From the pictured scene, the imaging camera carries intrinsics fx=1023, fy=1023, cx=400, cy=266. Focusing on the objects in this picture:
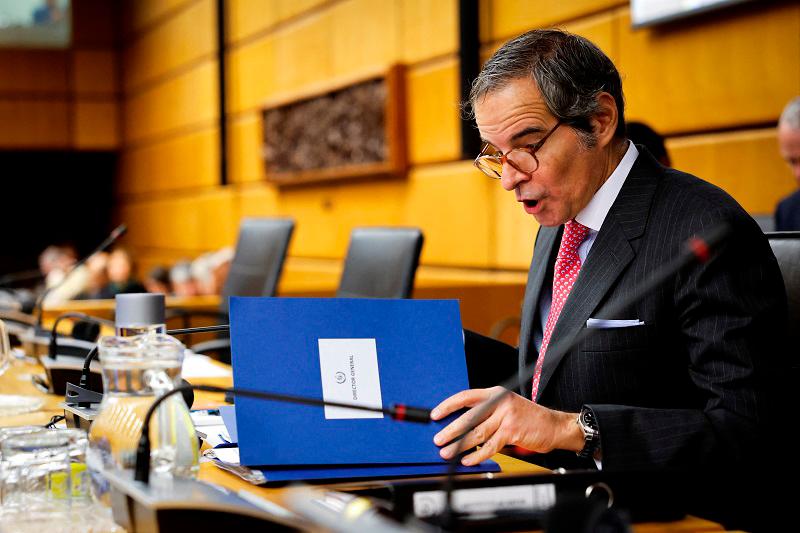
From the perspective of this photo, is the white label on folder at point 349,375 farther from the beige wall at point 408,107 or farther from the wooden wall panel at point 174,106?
the wooden wall panel at point 174,106

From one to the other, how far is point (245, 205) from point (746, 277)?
21.3ft

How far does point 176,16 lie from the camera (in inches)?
364

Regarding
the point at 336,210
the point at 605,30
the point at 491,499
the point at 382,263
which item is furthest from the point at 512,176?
the point at 336,210

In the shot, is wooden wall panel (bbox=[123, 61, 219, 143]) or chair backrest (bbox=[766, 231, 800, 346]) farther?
wooden wall panel (bbox=[123, 61, 219, 143])

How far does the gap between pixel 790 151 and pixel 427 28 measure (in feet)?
8.38

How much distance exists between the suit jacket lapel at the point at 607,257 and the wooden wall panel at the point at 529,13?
8.23 feet

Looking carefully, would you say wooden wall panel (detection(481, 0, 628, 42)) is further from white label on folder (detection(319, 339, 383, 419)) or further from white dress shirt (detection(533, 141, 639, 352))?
white label on folder (detection(319, 339, 383, 419))

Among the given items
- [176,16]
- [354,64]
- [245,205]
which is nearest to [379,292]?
[354,64]

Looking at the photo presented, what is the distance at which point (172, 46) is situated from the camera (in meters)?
9.41

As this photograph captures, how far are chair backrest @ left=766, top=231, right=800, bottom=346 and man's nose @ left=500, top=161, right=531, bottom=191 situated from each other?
430mm

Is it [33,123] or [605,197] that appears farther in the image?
[33,123]

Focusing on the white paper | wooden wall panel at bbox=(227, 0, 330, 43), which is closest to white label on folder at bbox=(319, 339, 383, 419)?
the white paper

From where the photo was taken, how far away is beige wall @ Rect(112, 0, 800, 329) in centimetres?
350

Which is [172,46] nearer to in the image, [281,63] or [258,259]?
[281,63]
